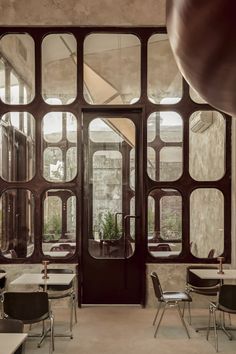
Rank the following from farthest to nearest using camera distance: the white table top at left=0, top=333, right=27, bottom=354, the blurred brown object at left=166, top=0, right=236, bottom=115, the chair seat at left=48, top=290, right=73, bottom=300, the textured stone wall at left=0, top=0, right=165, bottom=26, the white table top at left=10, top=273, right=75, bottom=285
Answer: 1. the textured stone wall at left=0, top=0, right=165, bottom=26
2. the chair seat at left=48, top=290, right=73, bottom=300
3. the white table top at left=10, top=273, right=75, bottom=285
4. the white table top at left=0, top=333, right=27, bottom=354
5. the blurred brown object at left=166, top=0, right=236, bottom=115

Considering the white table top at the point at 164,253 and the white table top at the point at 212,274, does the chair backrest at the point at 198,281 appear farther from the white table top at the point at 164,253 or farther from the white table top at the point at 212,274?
the white table top at the point at 164,253

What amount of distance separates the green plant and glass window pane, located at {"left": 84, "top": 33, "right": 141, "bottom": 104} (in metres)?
1.74

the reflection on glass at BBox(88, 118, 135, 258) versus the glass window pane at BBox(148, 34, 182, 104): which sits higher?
the glass window pane at BBox(148, 34, 182, 104)

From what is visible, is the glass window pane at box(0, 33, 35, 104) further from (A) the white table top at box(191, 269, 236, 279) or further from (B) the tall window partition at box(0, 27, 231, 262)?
(A) the white table top at box(191, 269, 236, 279)

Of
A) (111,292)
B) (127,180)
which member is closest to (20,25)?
(127,180)

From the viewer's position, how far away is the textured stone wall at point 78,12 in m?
7.01

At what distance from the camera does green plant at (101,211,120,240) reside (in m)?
7.14

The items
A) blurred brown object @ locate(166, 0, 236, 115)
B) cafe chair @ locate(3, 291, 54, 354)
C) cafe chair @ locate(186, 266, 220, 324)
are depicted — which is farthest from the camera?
cafe chair @ locate(186, 266, 220, 324)

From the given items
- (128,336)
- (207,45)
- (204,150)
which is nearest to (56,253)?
(128,336)

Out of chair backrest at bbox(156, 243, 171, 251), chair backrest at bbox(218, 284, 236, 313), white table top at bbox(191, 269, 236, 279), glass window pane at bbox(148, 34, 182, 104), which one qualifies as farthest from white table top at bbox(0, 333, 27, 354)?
glass window pane at bbox(148, 34, 182, 104)

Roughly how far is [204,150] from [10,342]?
16.7 ft

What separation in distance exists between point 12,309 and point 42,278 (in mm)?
1052

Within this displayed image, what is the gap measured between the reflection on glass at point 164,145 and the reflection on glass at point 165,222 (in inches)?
11.0

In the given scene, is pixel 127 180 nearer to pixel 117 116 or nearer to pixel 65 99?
pixel 117 116
